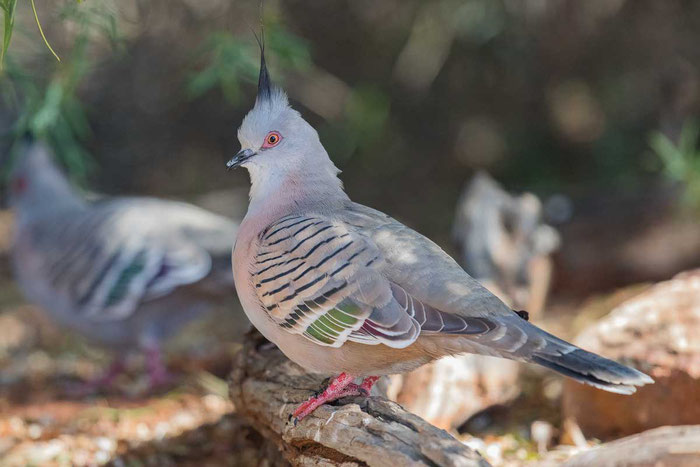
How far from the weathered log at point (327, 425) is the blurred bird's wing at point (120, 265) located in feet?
4.02

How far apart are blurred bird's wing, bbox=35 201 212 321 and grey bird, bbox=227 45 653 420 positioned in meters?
1.61

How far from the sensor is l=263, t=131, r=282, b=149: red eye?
10.8 ft

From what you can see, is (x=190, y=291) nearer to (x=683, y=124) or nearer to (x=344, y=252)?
(x=344, y=252)

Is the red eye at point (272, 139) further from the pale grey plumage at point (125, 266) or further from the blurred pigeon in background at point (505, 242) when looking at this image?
the blurred pigeon in background at point (505, 242)

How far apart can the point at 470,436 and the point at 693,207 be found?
2.99m

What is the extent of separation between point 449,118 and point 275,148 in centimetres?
524

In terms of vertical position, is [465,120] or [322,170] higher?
[322,170]

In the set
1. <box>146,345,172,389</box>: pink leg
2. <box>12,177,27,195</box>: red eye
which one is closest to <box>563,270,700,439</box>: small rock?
<box>146,345,172,389</box>: pink leg

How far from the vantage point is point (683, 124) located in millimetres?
6926

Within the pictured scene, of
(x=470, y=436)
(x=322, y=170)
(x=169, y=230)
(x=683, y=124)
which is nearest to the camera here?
(x=322, y=170)

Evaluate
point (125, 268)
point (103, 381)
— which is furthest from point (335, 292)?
point (103, 381)

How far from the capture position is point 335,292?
2787 millimetres

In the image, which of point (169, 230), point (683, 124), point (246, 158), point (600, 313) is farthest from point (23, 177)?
point (683, 124)

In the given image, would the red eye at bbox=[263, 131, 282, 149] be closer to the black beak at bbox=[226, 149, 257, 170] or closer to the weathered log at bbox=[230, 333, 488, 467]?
the black beak at bbox=[226, 149, 257, 170]
